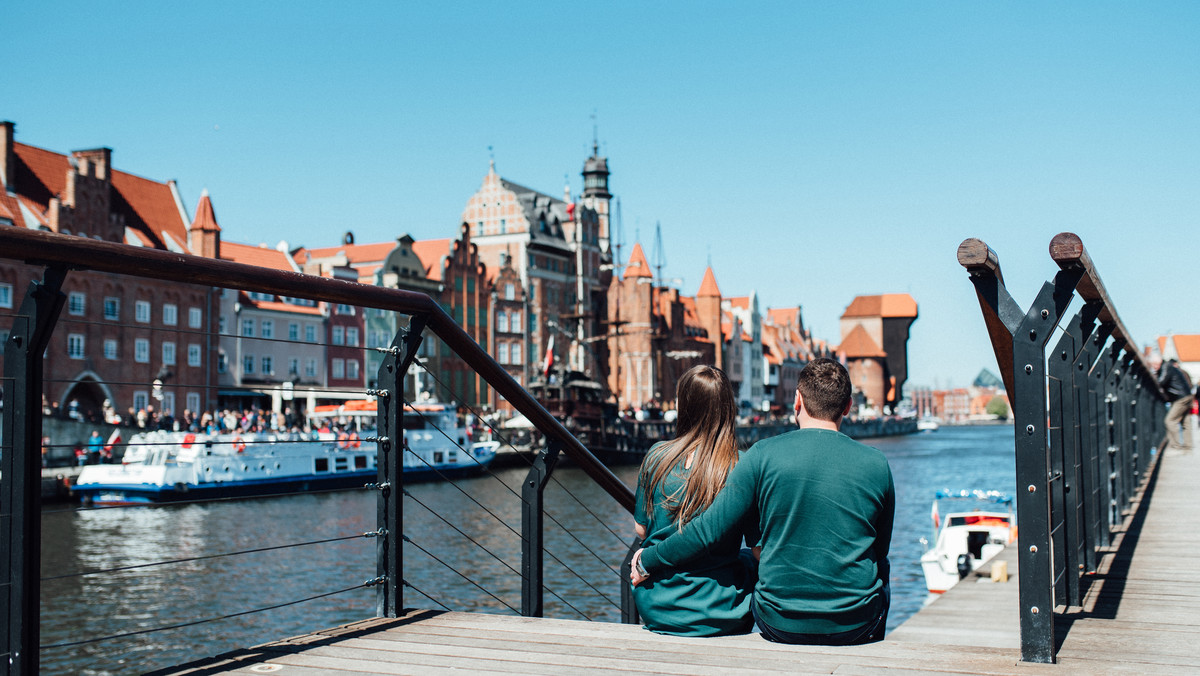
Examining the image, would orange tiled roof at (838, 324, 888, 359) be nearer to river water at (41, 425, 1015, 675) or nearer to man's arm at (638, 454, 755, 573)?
river water at (41, 425, 1015, 675)

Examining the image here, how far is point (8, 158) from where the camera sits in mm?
47875

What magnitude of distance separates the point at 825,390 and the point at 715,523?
580mm

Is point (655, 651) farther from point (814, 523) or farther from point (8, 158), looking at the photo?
point (8, 158)

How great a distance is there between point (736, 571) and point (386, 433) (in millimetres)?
1497

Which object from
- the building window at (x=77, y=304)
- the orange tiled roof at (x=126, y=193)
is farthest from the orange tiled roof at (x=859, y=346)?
the building window at (x=77, y=304)

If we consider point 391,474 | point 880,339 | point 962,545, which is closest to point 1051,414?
point 391,474

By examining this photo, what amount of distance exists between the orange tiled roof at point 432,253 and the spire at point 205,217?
14.5 meters

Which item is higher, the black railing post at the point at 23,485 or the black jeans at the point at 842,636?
the black railing post at the point at 23,485

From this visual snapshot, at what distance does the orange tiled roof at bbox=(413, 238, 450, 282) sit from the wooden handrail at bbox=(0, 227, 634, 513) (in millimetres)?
63715

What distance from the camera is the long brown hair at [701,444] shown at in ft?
13.0

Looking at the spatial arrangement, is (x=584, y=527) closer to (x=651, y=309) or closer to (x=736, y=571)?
(x=736, y=571)

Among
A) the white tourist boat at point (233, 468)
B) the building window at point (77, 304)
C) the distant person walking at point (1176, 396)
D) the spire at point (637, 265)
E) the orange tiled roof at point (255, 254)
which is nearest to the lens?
the distant person walking at point (1176, 396)

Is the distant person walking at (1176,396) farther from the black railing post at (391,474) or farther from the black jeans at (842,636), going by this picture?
the black railing post at (391,474)

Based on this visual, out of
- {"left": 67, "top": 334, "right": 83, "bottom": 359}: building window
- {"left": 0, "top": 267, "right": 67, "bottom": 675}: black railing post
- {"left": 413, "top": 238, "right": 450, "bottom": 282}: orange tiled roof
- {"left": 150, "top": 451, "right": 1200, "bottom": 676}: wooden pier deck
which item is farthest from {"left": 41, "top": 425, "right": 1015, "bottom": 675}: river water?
{"left": 413, "top": 238, "right": 450, "bottom": 282}: orange tiled roof
